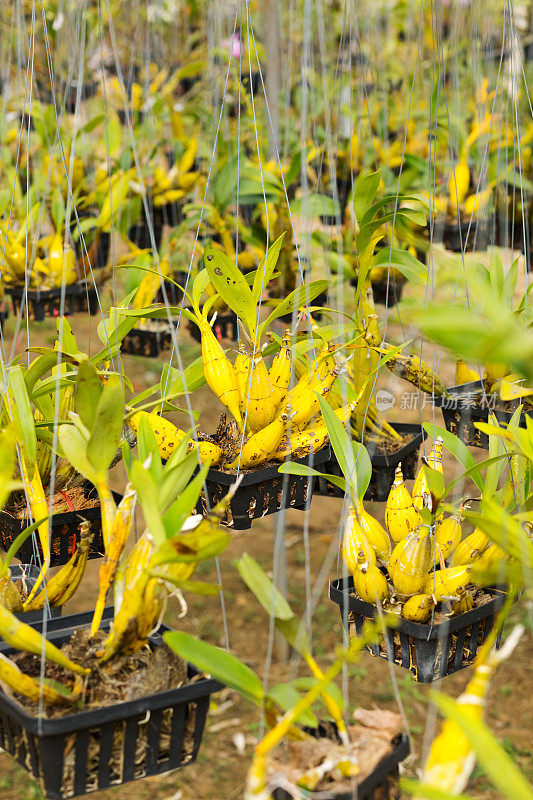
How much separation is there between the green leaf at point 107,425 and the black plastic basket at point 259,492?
0.20 m

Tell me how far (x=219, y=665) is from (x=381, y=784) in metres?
0.12

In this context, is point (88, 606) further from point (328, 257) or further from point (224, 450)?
point (224, 450)

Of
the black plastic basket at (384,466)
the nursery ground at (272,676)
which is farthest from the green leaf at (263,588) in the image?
the nursery ground at (272,676)

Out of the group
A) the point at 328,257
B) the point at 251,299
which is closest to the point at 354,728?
the point at 251,299

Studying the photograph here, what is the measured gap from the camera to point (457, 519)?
2.60ft

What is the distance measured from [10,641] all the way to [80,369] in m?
0.19

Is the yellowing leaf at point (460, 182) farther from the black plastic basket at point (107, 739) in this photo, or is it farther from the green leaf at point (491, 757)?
the green leaf at point (491, 757)

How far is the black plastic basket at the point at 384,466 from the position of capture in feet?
3.39

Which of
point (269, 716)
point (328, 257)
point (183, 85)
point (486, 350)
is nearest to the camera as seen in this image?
point (486, 350)

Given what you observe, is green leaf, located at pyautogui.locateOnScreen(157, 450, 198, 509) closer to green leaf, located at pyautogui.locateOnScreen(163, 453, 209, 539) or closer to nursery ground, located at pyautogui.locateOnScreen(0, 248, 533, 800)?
green leaf, located at pyautogui.locateOnScreen(163, 453, 209, 539)

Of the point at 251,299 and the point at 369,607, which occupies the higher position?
the point at 251,299

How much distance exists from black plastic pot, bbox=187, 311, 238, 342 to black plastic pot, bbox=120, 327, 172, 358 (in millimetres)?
43

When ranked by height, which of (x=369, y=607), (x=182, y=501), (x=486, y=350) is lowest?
(x=369, y=607)

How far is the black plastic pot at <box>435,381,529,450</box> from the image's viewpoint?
1.06 meters
